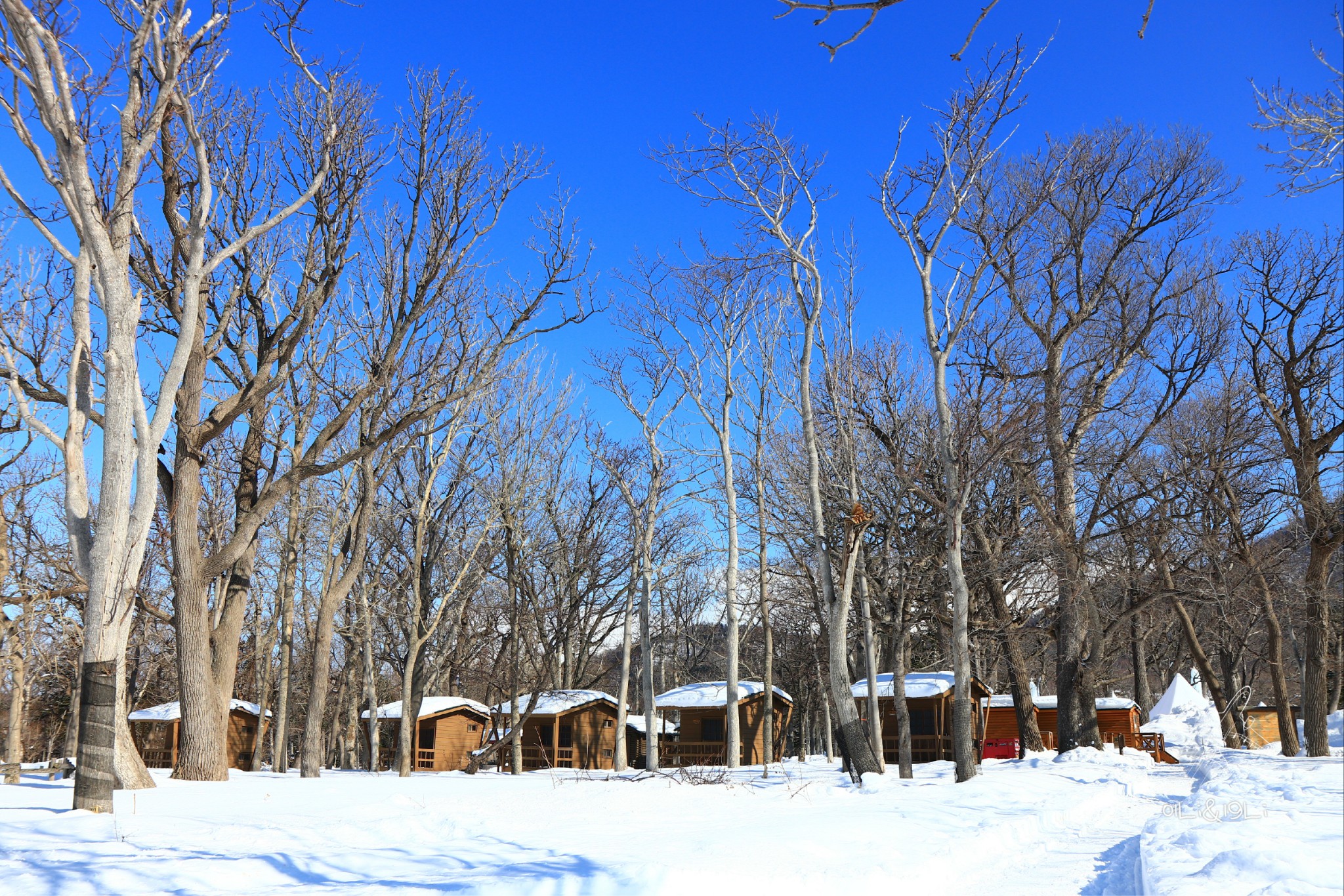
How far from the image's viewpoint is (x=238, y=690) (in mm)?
39938

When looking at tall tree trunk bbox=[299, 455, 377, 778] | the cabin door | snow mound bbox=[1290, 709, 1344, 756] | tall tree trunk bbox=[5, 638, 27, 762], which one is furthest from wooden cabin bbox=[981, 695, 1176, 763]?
tall tree trunk bbox=[5, 638, 27, 762]

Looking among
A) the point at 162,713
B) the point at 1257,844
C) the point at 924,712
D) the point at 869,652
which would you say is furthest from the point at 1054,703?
the point at 162,713

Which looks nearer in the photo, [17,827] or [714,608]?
[17,827]

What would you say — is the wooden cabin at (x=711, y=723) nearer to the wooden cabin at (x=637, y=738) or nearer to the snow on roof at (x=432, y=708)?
the wooden cabin at (x=637, y=738)

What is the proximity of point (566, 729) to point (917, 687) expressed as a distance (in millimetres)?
13335

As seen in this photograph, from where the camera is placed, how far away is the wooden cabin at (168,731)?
33031mm

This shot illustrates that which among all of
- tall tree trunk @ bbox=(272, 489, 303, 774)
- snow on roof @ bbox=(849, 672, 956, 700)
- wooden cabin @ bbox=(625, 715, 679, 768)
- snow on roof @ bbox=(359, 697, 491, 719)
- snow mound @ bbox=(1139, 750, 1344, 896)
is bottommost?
wooden cabin @ bbox=(625, 715, 679, 768)

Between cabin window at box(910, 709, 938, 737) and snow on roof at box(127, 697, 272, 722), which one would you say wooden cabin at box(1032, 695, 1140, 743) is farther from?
snow on roof at box(127, 697, 272, 722)

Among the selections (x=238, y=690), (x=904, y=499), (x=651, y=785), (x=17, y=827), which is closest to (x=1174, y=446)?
(x=904, y=499)

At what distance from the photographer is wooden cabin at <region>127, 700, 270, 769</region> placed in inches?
1300

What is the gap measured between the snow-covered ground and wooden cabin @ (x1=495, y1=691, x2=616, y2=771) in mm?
21246

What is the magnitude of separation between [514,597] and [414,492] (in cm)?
595

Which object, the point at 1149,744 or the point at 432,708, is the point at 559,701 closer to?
the point at 432,708

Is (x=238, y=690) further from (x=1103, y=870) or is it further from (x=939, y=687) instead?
(x=1103, y=870)
